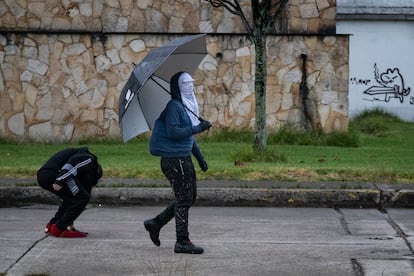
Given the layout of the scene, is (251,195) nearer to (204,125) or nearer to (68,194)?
(68,194)

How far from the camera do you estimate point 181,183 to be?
786 cm

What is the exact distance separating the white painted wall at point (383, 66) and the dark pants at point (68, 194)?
20.0m

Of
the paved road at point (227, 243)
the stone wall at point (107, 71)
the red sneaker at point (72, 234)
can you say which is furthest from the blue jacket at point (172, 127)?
the stone wall at point (107, 71)

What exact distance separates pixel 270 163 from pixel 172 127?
229 inches

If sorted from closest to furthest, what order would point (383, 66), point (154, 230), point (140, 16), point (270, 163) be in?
point (154, 230)
point (270, 163)
point (140, 16)
point (383, 66)

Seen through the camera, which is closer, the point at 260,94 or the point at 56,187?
the point at 56,187

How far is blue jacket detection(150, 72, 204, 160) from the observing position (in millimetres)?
7723

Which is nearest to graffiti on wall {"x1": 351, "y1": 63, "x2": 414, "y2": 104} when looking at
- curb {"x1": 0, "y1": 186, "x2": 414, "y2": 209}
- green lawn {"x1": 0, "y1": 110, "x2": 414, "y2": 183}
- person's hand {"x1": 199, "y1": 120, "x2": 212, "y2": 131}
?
green lawn {"x1": 0, "y1": 110, "x2": 414, "y2": 183}

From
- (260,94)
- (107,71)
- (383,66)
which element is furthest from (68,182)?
(383,66)

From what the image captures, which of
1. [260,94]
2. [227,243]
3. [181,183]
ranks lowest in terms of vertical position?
[227,243]

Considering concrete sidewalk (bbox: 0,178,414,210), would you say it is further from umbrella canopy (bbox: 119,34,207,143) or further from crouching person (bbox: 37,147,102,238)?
umbrella canopy (bbox: 119,34,207,143)

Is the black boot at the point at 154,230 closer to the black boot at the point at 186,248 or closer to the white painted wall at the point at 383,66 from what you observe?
the black boot at the point at 186,248

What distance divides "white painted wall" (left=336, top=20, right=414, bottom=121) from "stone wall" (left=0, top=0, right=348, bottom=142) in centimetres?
1063

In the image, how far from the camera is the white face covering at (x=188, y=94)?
784 cm
